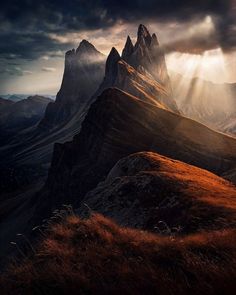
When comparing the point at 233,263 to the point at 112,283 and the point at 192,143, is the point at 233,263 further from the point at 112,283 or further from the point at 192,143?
the point at 192,143

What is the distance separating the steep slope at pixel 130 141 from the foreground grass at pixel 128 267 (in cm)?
7593

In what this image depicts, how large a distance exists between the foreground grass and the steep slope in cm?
7593

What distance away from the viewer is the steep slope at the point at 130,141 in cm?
8762

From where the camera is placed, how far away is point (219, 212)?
60.4 feet

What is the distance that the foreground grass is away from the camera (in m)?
7.52

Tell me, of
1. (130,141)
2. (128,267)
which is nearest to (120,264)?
(128,267)

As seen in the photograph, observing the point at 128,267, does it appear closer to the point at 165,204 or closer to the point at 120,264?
the point at 120,264

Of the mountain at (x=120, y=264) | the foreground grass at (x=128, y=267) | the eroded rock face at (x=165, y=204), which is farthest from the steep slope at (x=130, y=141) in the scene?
the foreground grass at (x=128, y=267)

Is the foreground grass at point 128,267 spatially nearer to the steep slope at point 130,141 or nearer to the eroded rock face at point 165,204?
the eroded rock face at point 165,204

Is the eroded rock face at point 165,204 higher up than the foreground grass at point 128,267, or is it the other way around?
the foreground grass at point 128,267

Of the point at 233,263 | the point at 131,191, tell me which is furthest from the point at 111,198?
the point at 233,263

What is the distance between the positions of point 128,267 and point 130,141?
3256 inches

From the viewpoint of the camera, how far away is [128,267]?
8398 millimetres

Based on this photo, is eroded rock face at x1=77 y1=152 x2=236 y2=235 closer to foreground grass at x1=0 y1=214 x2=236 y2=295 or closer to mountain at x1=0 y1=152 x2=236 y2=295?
mountain at x1=0 y1=152 x2=236 y2=295
